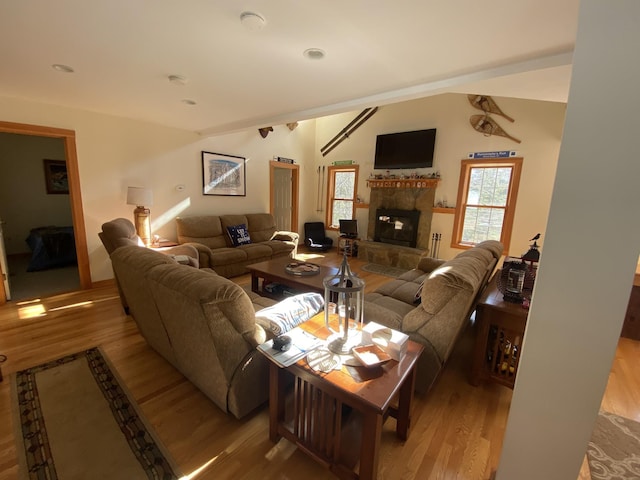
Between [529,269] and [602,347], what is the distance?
1.72 metres

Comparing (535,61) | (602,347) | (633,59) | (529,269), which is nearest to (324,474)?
(602,347)

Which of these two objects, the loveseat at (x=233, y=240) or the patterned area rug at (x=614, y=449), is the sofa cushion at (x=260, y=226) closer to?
the loveseat at (x=233, y=240)

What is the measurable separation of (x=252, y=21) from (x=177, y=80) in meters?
A: 1.23

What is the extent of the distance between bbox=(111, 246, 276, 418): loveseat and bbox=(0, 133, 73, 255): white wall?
5.03 metres

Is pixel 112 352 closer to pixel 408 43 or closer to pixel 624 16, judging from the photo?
pixel 408 43

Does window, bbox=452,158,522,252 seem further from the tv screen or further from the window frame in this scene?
the window frame

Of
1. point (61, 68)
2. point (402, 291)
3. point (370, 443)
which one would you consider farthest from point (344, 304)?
point (61, 68)

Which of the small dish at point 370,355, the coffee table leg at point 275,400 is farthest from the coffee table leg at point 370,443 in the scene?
the coffee table leg at point 275,400

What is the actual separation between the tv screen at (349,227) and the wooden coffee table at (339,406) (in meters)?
4.36

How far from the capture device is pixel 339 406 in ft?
3.88

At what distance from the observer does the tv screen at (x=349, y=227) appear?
5.82 metres

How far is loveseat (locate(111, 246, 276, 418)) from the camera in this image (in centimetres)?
132

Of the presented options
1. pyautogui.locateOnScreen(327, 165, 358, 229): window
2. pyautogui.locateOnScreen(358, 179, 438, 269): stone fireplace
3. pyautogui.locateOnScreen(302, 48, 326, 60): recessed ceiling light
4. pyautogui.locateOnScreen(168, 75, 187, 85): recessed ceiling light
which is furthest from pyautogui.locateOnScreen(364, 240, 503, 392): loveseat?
pyautogui.locateOnScreen(327, 165, 358, 229): window

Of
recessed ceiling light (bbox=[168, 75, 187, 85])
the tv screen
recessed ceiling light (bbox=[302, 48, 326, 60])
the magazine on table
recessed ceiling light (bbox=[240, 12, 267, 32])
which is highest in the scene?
recessed ceiling light (bbox=[302, 48, 326, 60])
